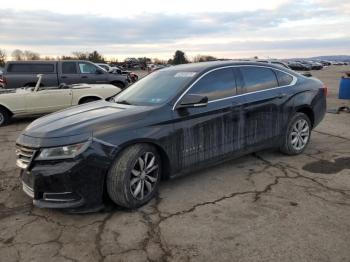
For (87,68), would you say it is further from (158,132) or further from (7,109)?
(158,132)

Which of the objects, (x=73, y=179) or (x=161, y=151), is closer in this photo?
(x=73, y=179)

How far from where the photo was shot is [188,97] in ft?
15.4

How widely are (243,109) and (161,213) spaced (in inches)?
77.8

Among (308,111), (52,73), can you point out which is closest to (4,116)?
(52,73)

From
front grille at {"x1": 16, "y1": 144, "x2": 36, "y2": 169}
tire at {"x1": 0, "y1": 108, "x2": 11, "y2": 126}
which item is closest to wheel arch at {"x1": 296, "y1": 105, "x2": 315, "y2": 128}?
front grille at {"x1": 16, "y1": 144, "x2": 36, "y2": 169}

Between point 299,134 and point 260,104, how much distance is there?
1.19 metres

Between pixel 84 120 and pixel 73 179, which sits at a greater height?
pixel 84 120

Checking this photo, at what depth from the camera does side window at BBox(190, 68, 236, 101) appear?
502 centimetres

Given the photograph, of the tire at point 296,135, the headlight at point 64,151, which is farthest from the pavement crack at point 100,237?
the tire at point 296,135

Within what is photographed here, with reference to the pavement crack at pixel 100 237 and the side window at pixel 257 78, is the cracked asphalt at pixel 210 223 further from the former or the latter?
the side window at pixel 257 78

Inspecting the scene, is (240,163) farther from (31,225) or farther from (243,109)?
(31,225)

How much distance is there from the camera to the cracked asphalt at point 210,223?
3.42m

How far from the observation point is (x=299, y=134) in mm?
6359

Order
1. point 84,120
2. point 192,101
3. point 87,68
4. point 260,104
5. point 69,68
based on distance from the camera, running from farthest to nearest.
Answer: point 87,68
point 69,68
point 260,104
point 192,101
point 84,120
